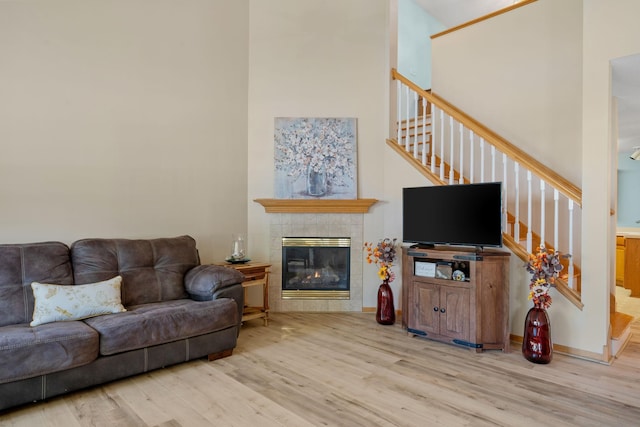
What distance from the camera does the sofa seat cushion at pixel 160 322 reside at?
257 centimetres

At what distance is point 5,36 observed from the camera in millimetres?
3078

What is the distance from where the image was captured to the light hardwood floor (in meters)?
2.18

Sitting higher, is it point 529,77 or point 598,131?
point 529,77

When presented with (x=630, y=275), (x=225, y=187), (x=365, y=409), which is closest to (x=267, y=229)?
(x=225, y=187)

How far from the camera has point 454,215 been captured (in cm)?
350

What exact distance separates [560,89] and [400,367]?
138 inches

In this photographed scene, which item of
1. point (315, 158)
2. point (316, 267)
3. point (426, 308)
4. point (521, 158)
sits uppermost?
point (315, 158)

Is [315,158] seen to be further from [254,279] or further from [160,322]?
[160,322]

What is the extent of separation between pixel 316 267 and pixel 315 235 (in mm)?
400

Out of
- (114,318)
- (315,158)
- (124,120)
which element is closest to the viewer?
(114,318)

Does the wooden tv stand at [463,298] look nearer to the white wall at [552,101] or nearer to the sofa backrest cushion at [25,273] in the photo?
the white wall at [552,101]

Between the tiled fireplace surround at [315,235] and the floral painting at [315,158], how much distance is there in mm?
260

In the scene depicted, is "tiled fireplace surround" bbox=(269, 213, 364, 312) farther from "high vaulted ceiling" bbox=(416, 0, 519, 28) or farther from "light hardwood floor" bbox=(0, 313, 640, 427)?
"high vaulted ceiling" bbox=(416, 0, 519, 28)

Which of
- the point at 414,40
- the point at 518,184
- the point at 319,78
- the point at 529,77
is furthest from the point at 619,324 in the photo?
the point at 414,40
